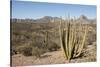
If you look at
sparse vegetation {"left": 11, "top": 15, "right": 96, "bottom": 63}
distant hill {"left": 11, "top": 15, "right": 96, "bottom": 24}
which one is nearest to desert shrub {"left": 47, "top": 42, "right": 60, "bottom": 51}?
sparse vegetation {"left": 11, "top": 15, "right": 96, "bottom": 63}

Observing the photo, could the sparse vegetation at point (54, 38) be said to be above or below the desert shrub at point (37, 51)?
above

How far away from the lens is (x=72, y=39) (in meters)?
1.93

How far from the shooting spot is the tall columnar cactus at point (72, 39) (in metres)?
1.90

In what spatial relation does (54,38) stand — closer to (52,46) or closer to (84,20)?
(52,46)

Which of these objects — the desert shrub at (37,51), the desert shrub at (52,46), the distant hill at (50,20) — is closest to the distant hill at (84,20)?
the distant hill at (50,20)

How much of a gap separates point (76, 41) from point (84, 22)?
0.76 feet

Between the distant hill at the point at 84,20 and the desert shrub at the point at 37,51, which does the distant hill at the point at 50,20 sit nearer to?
the distant hill at the point at 84,20

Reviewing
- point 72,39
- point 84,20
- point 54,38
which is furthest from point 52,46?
point 84,20

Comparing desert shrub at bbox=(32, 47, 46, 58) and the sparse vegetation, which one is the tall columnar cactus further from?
desert shrub at bbox=(32, 47, 46, 58)

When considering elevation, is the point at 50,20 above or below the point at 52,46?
above

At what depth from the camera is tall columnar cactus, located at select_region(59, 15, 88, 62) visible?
1.90m

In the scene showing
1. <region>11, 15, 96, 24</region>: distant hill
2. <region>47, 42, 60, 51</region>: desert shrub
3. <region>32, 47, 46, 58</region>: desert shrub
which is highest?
<region>11, 15, 96, 24</region>: distant hill
